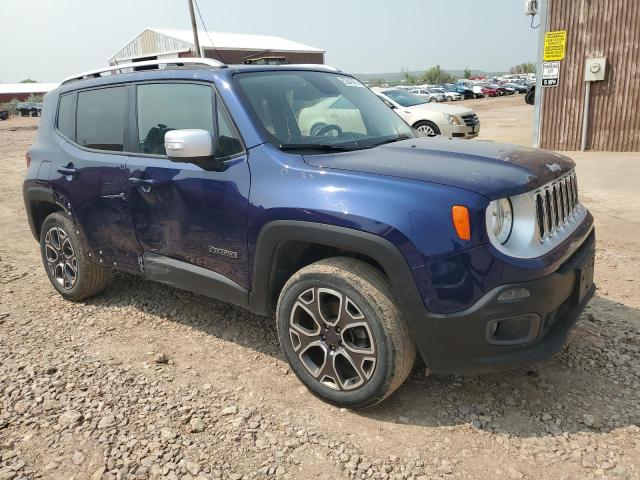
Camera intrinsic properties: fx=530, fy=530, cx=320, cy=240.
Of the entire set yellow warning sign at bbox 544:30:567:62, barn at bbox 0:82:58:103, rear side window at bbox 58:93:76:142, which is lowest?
rear side window at bbox 58:93:76:142

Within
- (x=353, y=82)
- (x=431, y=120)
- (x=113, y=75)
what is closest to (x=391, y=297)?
(x=353, y=82)

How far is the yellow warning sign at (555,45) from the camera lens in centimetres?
1149

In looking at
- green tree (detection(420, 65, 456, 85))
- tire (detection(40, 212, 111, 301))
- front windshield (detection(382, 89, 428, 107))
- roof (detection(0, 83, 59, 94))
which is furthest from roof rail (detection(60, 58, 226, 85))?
green tree (detection(420, 65, 456, 85))

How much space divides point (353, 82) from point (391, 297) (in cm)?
210

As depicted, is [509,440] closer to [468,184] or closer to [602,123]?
[468,184]

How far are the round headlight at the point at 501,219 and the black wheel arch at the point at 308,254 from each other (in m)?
0.45

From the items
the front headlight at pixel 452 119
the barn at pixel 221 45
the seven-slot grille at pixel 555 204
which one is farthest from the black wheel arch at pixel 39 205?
the barn at pixel 221 45

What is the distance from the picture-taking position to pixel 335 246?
268cm

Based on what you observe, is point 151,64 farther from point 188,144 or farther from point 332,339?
point 332,339

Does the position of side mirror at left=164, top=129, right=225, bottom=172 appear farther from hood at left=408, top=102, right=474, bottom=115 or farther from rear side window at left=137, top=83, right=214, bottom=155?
hood at left=408, top=102, right=474, bottom=115

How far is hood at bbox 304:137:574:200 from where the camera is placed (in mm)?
2527

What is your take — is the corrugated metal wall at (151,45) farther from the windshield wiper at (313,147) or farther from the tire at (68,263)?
the windshield wiper at (313,147)

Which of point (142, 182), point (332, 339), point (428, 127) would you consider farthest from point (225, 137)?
point (428, 127)

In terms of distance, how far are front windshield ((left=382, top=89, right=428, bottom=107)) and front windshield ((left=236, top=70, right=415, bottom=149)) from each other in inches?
378
